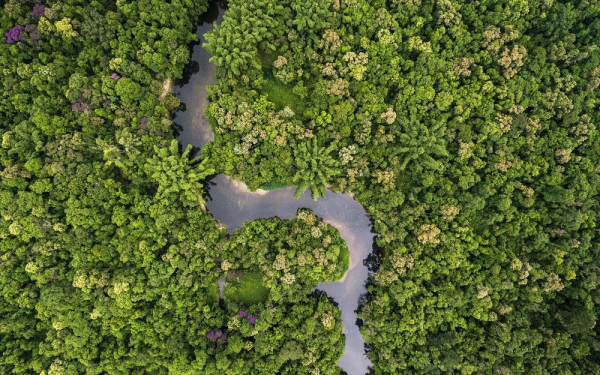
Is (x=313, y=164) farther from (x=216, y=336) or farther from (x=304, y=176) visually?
(x=216, y=336)

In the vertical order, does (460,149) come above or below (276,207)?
above

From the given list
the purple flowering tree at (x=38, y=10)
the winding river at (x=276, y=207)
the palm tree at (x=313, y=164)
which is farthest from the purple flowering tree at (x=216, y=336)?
the purple flowering tree at (x=38, y=10)

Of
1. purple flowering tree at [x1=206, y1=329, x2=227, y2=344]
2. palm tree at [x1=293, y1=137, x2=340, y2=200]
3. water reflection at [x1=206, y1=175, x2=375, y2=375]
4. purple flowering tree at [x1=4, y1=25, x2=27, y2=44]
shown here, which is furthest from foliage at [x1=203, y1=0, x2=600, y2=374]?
purple flowering tree at [x1=4, y1=25, x2=27, y2=44]

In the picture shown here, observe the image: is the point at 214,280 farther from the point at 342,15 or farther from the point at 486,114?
the point at 486,114

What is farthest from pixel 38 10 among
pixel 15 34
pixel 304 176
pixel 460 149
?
pixel 460 149

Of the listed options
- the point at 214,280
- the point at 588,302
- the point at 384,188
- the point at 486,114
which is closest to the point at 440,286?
the point at 384,188

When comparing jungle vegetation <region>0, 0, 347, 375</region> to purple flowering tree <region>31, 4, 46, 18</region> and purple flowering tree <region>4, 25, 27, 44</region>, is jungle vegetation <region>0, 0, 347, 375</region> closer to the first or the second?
purple flowering tree <region>4, 25, 27, 44</region>

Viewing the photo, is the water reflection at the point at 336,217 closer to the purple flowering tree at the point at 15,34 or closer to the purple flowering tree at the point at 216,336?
the purple flowering tree at the point at 216,336
